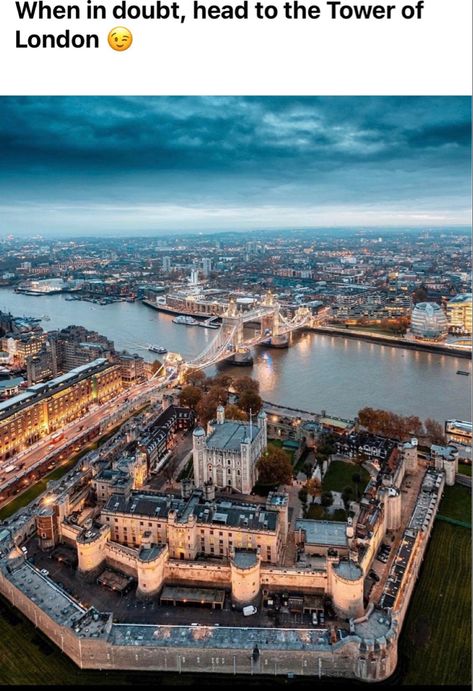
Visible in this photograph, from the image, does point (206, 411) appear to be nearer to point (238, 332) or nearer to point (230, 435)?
point (230, 435)

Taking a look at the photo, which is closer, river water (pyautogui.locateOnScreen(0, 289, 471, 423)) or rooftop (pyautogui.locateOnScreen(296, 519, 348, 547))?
rooftop (pyautogui.locateOnScreen(296, 519, 348, 547))

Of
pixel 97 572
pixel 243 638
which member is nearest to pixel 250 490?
pixel 97 572

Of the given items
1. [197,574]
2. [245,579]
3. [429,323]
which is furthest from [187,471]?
[429,323]

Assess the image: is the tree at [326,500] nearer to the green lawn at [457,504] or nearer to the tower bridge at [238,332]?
the green lawn at [457,504]

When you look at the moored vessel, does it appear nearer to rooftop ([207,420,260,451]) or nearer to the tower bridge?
the tower bridge

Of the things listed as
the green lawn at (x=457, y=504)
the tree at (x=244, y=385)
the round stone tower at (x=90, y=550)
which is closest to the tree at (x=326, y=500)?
the green lawn at (x=457, y=504)

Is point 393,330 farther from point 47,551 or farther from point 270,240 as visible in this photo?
point 270,240

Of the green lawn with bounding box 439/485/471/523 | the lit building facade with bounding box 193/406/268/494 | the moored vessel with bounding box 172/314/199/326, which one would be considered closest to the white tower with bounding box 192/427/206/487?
the lit building facade with bounding box 193/406/268/494
